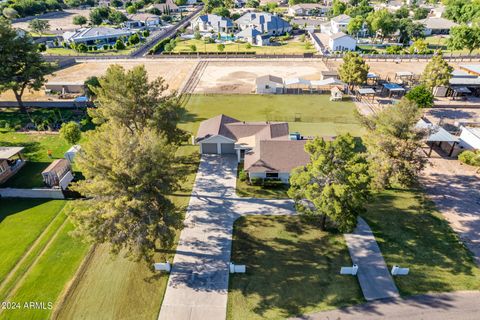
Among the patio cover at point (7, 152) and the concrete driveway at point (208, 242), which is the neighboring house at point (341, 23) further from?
the patio cover at point (7, 152)

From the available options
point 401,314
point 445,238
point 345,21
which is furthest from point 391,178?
point 345,21

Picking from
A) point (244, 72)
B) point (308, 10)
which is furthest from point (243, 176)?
point (308, 10)

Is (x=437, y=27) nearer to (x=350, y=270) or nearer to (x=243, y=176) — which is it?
(x=243, y=176)

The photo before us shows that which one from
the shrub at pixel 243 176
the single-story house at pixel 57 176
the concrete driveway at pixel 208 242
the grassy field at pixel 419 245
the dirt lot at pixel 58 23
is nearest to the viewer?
the concrete driveway at pixel 208 242

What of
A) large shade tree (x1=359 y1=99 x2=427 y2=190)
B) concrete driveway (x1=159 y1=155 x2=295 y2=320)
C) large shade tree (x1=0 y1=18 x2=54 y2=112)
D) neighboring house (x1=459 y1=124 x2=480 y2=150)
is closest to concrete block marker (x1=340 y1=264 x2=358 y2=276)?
concrete driveway (x1=159 y1=155 x2=295 y2=320)

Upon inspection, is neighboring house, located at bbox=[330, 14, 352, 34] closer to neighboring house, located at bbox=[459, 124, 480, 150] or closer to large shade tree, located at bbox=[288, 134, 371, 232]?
neighboring house, located at bbox=[459, 124, 480, 150]

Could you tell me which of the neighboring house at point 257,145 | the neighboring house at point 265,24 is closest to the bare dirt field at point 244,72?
the neighboring house at point 257,145

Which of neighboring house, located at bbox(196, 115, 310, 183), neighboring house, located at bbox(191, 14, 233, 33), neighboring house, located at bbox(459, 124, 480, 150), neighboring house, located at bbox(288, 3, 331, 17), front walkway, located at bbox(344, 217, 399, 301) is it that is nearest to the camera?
front walkway, located at bbox(344, 217, 399, 301)
